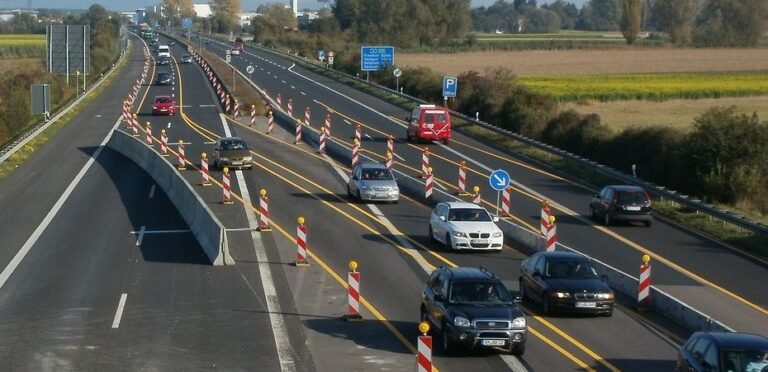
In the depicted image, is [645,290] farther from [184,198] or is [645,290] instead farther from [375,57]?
[375,57]

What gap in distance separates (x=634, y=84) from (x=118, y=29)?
320 ft

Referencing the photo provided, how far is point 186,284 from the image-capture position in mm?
25484

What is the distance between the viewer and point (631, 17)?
178125mm

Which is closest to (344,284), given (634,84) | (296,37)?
(634,84)

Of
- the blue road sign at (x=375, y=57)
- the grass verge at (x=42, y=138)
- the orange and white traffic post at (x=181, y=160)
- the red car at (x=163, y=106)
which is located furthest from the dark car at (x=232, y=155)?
the blue road sign at (x=375, y=57)

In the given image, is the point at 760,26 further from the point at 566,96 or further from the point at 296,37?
the point at 566,96

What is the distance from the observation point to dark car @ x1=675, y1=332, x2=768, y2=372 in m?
15.1

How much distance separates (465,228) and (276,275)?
576cm

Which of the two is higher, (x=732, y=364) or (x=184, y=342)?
(x=732, y=364)

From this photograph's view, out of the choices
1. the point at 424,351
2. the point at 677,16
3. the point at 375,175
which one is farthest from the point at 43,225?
the point at 677,16

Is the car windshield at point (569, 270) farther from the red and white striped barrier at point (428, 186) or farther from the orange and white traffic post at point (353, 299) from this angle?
the red and white striped barrier at point (428, 186)

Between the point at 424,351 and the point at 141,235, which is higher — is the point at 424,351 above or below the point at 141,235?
above

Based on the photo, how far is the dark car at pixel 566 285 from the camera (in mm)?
22281

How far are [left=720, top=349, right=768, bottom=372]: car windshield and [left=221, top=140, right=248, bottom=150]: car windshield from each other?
33517 millimetres
